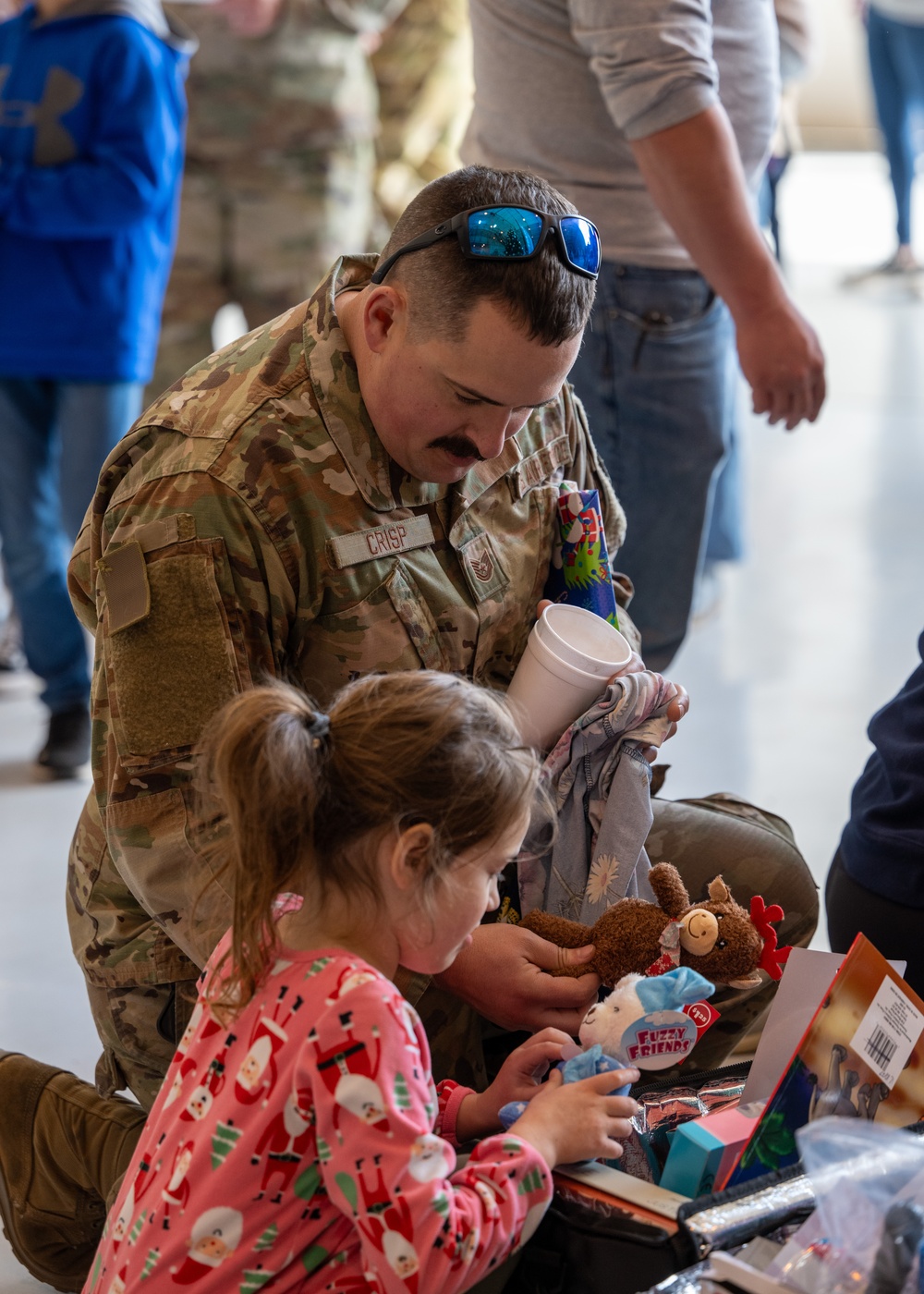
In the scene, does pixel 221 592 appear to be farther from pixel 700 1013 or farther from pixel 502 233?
pixel 700 1013

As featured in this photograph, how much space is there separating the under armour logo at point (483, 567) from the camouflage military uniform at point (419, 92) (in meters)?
2.94

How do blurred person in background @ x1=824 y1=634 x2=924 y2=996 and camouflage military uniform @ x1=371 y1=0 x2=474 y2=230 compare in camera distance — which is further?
camouflage military uniform @ x1=371 y1=0 x2=474 y2=230

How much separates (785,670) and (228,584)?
2164mm

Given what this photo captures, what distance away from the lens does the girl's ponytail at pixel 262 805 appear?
3.59ft

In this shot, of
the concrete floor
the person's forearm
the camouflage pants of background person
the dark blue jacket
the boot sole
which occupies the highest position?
the person's forearm

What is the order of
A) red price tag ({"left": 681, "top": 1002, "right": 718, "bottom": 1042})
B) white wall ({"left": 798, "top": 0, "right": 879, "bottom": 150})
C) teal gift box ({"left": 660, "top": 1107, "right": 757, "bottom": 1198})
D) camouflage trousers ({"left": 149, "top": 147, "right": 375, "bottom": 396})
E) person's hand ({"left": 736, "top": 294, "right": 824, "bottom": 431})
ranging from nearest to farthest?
teal gift box ({"left": 660, "top": 1107, "right": 757, "bottom": 1198})
red price tag ({"left": 681, "top": 1002, "right": 718, "bottom": 1042})
person's hand ({"left": 736, "top": 294, "right": 824, "bottom": 431})
camouflage trousers ({"left": 149, "top": 147, "right": 375, "bottom": 396})
white wall ({"left": 798, "top": 0, "right": 879, "bottom": 150})

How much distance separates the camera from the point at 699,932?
4.54 feet

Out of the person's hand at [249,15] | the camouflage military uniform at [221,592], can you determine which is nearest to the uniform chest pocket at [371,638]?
the camouflage military uniform at [221,592]

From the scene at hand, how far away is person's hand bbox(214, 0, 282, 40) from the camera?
3.44m

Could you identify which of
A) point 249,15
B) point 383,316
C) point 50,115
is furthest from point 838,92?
point 383,316

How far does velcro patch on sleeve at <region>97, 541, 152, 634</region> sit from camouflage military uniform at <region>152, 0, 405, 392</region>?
233 centimetres

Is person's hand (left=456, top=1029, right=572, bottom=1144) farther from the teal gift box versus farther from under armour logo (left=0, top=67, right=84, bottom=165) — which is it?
under armour logo (left=0, top=67, right=84, bottom=165)

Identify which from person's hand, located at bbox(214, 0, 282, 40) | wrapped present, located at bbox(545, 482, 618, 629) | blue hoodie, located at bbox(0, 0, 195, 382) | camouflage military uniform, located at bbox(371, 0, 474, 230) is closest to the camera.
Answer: wrapped present, located at bbox(545, 482, 618, 629)

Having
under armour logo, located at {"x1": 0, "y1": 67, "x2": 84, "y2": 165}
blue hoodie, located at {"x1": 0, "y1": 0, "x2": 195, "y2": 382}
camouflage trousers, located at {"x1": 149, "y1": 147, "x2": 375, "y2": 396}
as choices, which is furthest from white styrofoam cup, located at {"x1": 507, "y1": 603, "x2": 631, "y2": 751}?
camouflage trousers, located at {"x1": 149, "y1": 147, "x2": 375, "y2": 396}
